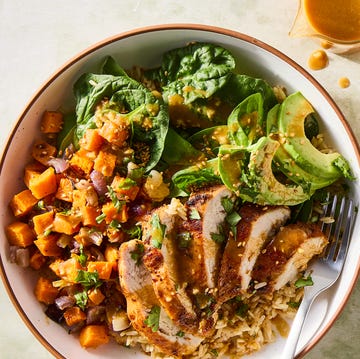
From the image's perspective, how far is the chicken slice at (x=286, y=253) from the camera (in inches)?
148

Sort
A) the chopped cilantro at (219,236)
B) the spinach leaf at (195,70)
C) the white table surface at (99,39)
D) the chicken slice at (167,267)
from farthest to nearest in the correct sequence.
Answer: the white table surface at (99,39)
the spinach leaf at (195,70)
the chopped cilantro at (219,236)
the chicken slice at (167,267)

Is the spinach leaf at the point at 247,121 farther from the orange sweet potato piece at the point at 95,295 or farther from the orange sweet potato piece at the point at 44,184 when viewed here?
the orange sweet potato piece at the point at 95,295

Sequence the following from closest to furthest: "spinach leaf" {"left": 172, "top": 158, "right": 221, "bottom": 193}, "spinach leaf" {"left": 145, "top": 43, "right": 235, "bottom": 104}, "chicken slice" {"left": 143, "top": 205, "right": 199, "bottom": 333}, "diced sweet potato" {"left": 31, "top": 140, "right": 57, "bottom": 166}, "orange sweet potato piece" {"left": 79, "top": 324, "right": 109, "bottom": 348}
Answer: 1. "chicken slice" {"left": 143, "top": 205, "right": 199, "bottom": 333}
2. "spinach leaf" {"left": 172, "top": 158, "right": 221, "bottom": 193}
3. "spinach leaf" {"left": 145, "top": 43, "right": 235, "bottom": 104}
4. "orange sweet potato piece" {"left": 79, "top": 324, "right": 109, "bottom": 348}
5. "diced sweet potato" {"left": 31, "top": 140, "right": 57, "bottom": 166}

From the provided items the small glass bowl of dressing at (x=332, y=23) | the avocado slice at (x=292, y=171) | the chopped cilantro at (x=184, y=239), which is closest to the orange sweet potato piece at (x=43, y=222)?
the chopped cilantro at (x=184, y=239)

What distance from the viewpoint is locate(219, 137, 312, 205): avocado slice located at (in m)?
3.67

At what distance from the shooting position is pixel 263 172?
3.69 metres

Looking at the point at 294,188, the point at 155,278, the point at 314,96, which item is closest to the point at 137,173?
the point at 155,278

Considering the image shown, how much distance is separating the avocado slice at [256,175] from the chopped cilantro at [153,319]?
2.80ft

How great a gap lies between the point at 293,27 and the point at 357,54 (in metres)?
0.48

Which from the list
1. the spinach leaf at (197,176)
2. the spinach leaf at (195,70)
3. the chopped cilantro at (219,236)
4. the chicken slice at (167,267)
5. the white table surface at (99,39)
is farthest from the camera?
the white table surface at (99,39)

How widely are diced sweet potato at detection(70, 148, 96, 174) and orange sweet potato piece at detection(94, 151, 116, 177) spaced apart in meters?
0.06

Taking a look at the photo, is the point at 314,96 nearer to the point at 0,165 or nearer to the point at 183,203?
the point at 183,203

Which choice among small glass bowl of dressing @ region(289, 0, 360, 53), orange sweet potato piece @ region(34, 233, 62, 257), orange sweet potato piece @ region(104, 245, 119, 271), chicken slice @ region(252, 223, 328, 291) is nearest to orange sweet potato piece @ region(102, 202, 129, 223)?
orange sweet potato piece @ region(104, 245, 119, 271)

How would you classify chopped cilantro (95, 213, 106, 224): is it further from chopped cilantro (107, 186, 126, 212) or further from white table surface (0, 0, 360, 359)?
white table surface (0, 0, 360, 359)
